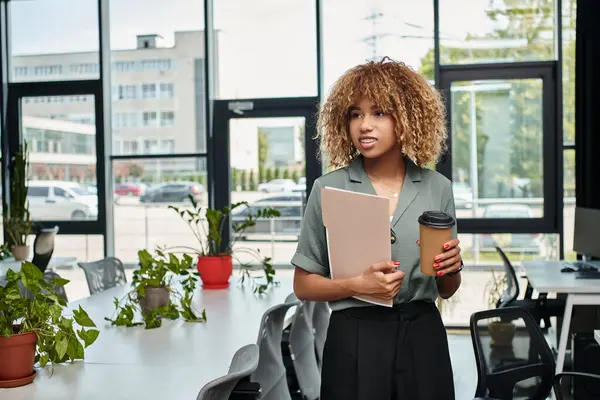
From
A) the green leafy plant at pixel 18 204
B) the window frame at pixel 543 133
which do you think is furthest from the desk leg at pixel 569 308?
the green leafy plant at pixel 18 204

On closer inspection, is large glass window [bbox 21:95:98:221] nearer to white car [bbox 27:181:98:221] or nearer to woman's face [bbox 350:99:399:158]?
white car [bbox 27:181:98:221]

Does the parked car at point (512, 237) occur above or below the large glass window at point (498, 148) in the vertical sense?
below

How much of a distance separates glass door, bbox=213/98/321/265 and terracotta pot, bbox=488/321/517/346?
180 cm

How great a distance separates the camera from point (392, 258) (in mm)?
1648

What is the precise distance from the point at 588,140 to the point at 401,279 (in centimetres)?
469

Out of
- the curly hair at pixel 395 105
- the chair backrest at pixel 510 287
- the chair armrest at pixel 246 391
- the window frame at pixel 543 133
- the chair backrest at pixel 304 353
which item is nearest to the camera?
the curly hair at pixel 395 105

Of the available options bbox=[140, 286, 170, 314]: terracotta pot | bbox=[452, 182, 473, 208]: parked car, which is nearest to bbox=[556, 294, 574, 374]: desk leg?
bbox=[452, 182, 473, 208]: parked car

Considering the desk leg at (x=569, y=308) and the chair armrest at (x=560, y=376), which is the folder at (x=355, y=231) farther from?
the desk leg at (x=569, y=308)

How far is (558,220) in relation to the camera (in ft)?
19.7

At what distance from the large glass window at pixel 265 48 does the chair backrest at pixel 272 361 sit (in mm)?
3518

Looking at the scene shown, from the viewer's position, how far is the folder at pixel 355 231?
154 centimetres

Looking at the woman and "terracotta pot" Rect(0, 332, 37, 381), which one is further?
"terracotta pot" Rect(0, 332, 37, 381)

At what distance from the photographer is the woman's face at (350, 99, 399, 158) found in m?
1.64

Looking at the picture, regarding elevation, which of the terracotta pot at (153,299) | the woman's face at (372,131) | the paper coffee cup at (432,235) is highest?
the woman's face at (372,131)
